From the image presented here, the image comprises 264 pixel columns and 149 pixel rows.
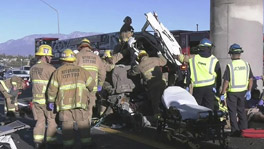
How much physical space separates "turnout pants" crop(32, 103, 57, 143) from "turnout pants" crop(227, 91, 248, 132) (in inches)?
133

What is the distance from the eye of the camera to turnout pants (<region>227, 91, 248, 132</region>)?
761 cm

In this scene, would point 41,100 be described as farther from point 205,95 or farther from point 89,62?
point 205,95

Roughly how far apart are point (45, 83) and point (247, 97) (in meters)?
3.97

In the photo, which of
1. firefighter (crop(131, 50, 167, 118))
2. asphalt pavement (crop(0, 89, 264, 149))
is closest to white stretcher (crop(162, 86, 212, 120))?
asphalt pavement (crop(0, 89, 264, 149))

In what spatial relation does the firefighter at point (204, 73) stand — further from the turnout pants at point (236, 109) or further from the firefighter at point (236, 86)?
the turnout pants at point (236, 109)

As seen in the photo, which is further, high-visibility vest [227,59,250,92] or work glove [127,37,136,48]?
work glove [127,37,136,48]

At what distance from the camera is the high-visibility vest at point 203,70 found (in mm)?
7668

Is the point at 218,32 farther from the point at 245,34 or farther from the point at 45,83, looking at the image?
the point at 45,83

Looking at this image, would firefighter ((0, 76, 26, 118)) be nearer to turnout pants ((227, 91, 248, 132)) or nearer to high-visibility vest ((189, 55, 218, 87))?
high-visibility vest ((189, 55, 218, 87))

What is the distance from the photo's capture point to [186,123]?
6.39 metres

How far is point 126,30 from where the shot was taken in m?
11.3

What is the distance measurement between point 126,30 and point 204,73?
4112 millimetres

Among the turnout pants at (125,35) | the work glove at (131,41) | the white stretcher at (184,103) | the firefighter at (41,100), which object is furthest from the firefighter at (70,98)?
the turnout pants at (125,35)

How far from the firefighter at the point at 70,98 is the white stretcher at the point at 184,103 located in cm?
158
